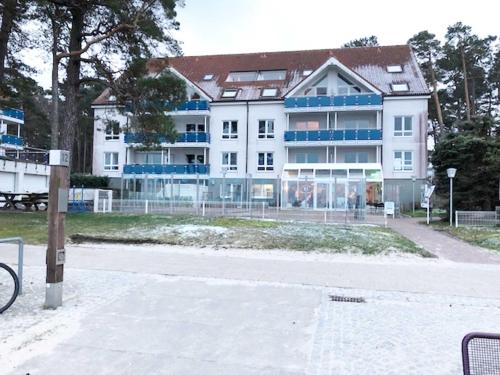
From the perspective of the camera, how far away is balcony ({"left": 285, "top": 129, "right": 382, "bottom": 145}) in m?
38.1

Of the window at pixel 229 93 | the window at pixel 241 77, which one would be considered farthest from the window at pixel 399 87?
the window at pixel 229 93

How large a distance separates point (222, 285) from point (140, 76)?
54.9 feet

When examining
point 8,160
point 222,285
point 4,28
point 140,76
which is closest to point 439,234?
point 222,285

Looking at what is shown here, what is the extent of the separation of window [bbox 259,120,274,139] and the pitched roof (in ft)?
7.12

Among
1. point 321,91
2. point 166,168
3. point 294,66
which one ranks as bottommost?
point 166,168

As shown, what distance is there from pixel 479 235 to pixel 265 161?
25.3 meters

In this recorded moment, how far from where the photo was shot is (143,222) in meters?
18.8

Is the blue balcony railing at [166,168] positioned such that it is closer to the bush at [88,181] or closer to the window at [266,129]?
the bush at [88,181]

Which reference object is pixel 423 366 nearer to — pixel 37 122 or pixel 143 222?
pixel 143 222

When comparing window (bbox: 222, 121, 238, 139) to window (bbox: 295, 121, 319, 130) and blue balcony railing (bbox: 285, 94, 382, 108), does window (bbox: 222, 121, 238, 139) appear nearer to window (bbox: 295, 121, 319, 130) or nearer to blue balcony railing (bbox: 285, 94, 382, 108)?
blue balcony railing (bbox: 285, 94, 382, 108)

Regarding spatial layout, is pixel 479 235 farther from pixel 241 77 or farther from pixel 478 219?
pixel 241 77

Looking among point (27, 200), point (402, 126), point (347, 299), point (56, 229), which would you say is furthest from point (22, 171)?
point (347, 299)

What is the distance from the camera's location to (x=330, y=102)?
39156 millimetres

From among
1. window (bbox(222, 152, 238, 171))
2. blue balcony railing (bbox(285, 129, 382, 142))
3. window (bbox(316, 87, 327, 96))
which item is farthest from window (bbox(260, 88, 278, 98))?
window (bbox(222, 152, 238, 171))
